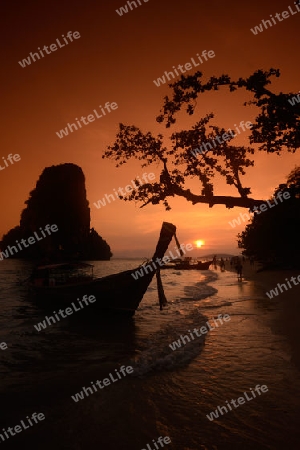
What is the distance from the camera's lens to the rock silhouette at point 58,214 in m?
126

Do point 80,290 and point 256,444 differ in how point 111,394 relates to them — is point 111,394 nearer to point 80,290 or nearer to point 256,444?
point 256,444

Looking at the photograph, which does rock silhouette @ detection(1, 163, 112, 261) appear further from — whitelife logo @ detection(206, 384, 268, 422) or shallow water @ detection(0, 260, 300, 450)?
whitelife logo @ detection(206, 384, 268, 422)

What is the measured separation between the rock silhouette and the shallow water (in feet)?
363

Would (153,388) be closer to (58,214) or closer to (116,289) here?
(116,289)

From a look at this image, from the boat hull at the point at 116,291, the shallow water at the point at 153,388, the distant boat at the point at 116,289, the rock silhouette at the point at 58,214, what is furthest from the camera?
the rock silhouette at the point at 58,214

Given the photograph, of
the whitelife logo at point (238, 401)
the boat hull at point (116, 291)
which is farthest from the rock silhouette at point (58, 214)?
the whitelife logo at point (238, 401)

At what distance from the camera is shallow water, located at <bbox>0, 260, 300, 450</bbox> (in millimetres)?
4750

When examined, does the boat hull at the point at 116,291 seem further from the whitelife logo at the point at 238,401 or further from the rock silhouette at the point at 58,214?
the rock silhouette at the point at 58,214

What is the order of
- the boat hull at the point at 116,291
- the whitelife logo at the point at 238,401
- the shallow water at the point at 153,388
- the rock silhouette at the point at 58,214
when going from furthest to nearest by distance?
the rock silhouette at the point at 58,214 < the boat hull at the point at 116,291 < the whitelife logo at the point at 238,401 < the shallow water at the point at 153,388

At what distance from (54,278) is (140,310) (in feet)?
22.0

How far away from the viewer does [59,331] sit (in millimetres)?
14000

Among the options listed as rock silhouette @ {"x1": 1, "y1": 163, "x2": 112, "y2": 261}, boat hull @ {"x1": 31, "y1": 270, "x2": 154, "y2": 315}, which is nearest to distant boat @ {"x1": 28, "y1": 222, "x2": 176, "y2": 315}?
boat hull @ {"x1": 31, "y1": 270, "x2": 154, "y2": 315}

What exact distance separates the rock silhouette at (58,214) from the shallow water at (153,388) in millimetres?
110623

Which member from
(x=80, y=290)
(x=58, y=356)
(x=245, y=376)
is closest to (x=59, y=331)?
(x=80, y=290)
